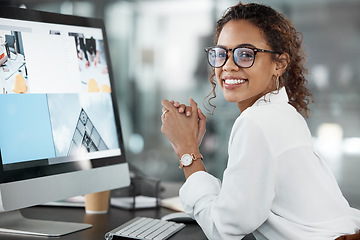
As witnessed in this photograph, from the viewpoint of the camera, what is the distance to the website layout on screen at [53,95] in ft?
4.19

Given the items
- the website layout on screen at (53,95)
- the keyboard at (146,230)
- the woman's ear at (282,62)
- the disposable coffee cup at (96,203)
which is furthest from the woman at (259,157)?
the disposable coffee cup at (96,203)

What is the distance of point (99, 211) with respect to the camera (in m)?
1.60

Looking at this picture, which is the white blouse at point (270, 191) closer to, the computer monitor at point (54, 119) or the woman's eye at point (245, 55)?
the woman's eye at point (245, 55)

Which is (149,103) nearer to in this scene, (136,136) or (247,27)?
(136,136)

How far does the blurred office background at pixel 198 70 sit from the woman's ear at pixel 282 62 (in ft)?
8.45

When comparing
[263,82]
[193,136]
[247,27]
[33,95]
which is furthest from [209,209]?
[33,95]

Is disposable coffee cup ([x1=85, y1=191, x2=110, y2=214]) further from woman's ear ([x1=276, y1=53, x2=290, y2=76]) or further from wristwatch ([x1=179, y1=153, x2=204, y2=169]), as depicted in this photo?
woman's ear ([x1=276, y1=53, x2=290, y2=76])

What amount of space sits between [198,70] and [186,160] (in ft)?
11.3

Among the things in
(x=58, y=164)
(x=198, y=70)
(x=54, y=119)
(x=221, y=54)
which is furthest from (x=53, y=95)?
(x=198, y=70)

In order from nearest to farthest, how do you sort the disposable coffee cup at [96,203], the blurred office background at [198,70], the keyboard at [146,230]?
1. the keyboard at [146,230]
2. the disposable coffee cup at [96,203]
3. the blurred office background at [198,70]

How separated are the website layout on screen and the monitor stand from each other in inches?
7.8

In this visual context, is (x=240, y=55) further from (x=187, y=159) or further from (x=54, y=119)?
(x=54, y=119)

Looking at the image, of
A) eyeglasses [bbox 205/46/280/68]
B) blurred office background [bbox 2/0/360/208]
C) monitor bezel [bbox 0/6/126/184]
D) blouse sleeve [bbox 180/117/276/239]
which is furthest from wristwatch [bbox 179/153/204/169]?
blurred office background [bbox 2/0/360/208]

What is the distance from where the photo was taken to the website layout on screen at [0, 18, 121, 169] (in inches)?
50.3
